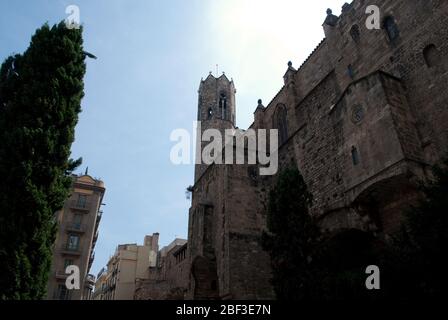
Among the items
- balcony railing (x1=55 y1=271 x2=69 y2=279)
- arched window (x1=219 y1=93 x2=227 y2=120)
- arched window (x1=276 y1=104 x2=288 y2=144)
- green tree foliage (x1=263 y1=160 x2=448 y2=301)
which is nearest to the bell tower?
arched window (x1=219 y1=93 x2=227 y2=120)

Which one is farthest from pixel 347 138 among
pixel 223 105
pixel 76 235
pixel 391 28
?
pixel 76 235

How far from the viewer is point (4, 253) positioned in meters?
7.38

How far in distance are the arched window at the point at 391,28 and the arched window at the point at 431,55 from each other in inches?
59.5

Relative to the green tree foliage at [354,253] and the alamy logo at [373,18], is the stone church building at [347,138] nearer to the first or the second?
the alamy logo at [373,18]

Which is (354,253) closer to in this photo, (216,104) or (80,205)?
(216,104)

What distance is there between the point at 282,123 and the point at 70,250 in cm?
1789

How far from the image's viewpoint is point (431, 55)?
→ 1020cm

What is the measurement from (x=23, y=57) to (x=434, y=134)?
12.2 metres

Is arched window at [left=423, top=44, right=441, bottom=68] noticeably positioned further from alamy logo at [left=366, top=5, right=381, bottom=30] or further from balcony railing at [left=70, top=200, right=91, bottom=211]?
balcony railing at [left=70, top=200, right=91, bottom=211]

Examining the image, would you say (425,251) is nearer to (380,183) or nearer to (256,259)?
(380,183)

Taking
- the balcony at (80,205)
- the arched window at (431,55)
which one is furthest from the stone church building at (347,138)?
the balcony at (80,205)

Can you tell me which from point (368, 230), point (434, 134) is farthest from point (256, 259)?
point (434, 134)

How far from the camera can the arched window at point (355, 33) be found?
13535 millimetres
